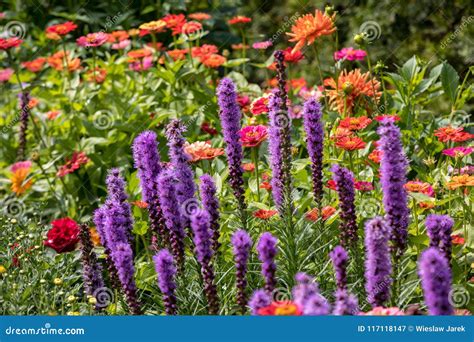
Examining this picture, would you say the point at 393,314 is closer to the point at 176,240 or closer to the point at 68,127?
the point at 176,240

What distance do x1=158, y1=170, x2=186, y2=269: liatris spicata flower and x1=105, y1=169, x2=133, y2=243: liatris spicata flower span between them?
153 mm

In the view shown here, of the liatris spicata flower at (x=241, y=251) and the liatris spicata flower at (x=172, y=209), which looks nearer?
the liatris spicata flower at (x=241, y=251)

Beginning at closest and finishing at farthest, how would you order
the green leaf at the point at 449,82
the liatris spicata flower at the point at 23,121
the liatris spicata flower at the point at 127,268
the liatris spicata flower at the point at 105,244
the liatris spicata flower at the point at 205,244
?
1. the liatris spicata flower at the point at 205,244
2. the liatris spicata flower at the point at 127,268
3. the liatris spicata flower at the point at 105,244
4. the green leaf at the point at 449,82
5. the liatris spicata flower at the point at 23,121

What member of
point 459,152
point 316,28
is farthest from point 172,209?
point 316,28

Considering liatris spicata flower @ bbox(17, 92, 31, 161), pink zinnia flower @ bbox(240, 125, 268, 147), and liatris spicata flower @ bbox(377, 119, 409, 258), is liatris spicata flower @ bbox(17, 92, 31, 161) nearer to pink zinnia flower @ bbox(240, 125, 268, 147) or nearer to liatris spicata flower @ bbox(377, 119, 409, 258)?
pink zinnia flower @ bbox(240, 125, 268, 147)

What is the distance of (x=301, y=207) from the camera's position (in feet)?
12.2

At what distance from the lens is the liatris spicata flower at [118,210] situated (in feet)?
9.81

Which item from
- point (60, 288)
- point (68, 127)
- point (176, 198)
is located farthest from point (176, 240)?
point (68, 127)

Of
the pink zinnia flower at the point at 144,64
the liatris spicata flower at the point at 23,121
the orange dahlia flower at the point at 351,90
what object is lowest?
the orange dahlia flower at the point at 351,90

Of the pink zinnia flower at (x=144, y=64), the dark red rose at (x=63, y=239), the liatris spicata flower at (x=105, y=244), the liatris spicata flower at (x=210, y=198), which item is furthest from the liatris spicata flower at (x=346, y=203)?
the pink zinnia flower at (x=144, y=64)

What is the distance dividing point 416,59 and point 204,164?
1284 mm

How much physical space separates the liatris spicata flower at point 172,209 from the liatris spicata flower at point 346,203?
0.58m

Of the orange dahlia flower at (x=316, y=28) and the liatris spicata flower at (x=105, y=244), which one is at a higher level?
the orange dahlia flower at (x=316, y=28)

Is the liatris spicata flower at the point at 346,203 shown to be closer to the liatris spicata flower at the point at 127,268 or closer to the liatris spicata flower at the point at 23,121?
the liatris spicata flower at the point at 127,268
